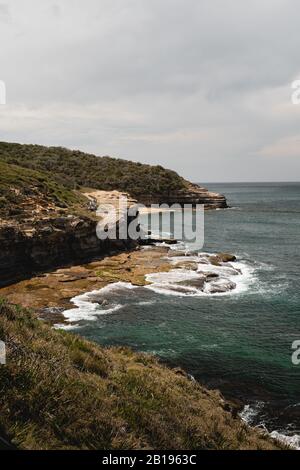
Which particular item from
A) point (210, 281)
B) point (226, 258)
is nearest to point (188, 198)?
point (226, 258)

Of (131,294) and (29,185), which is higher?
(29,185)

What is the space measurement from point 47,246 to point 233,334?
24891 millimetres

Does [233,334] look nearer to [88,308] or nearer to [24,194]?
[88,308]

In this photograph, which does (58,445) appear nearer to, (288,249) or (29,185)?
(29,185)

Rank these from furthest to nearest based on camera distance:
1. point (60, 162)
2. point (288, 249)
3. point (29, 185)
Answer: point (60, 162) < point (288, 249) < point (29, 185)

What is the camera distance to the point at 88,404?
9180 mm

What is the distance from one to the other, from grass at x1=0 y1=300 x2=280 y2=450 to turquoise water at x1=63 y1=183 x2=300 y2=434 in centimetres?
696

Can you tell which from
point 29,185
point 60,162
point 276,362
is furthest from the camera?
point 60,162

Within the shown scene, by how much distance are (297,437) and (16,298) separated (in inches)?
989

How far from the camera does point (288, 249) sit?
59.7m

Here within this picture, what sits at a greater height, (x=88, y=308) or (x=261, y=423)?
(x=88, y=308)

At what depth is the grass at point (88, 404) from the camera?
802cm

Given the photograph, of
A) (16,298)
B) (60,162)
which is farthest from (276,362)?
(60,162)
